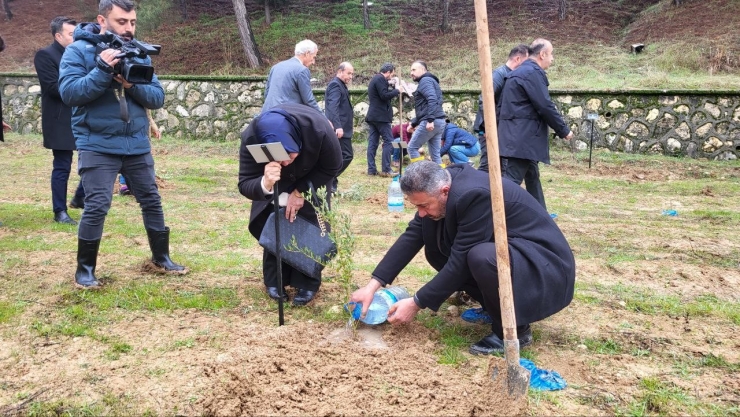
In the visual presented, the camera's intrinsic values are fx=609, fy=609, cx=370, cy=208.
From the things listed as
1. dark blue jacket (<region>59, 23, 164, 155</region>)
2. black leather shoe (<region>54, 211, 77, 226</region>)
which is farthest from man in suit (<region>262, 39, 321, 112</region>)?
dark blue jacket (<region>59, 23, 164, 155</region>)

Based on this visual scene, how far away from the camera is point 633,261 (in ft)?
16.5

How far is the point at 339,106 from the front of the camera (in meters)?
8.73

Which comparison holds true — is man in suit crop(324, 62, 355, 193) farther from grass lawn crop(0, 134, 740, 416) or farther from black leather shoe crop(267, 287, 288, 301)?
black leather shoe crop(267, 287, 288, 301)

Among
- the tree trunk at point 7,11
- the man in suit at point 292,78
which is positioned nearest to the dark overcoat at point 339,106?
the man in suit at point 292,78

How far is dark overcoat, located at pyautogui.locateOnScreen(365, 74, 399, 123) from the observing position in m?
9.35

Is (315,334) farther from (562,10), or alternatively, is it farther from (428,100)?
(562,10)

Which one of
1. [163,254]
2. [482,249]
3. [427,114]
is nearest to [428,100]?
[427,114]

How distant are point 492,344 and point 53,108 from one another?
504cm

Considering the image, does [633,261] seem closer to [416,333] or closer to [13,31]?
[416,333]

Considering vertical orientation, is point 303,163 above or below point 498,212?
above

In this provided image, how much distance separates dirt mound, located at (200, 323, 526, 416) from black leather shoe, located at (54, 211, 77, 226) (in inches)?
143

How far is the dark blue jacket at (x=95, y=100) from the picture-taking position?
148 inches

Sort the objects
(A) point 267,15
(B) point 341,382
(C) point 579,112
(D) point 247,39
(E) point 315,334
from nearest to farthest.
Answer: (B) point 341,382, (E) point 315,334, (C) point 579,112, (D) point 247,39, (A) point 267,15

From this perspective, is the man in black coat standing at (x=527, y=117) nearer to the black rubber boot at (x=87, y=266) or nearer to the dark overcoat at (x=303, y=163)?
the dark overcoat at (x=303, y=163)
